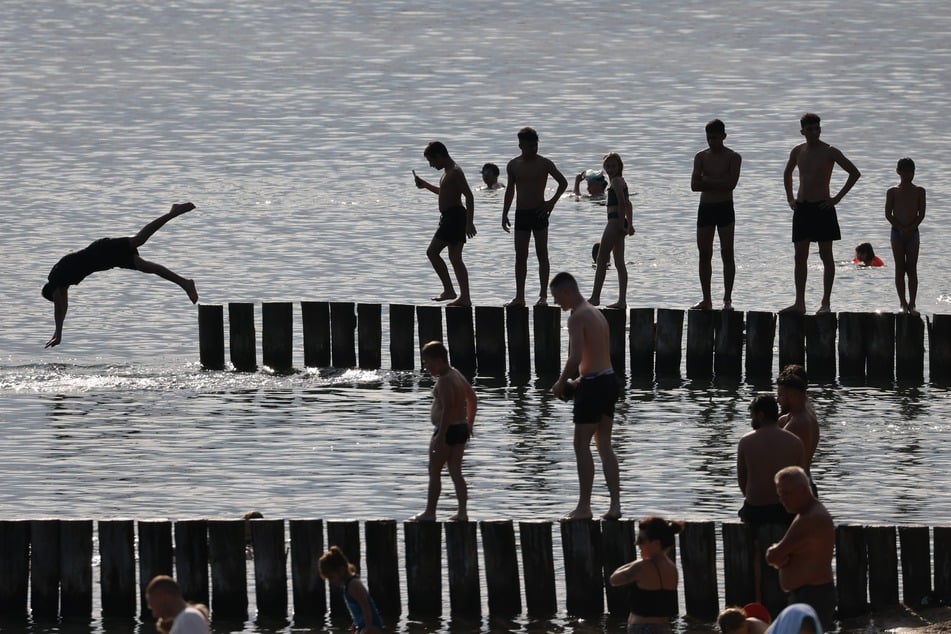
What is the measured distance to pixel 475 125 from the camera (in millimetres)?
56969

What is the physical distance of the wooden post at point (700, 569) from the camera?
56.0 feet

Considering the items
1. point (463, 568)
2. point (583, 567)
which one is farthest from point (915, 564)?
point (463, 568)

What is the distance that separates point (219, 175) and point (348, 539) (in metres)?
31.7

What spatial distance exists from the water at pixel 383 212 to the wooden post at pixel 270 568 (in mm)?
3300

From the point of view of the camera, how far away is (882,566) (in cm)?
1703

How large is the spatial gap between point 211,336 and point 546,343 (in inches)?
183

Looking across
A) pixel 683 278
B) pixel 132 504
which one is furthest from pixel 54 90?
pixel 132 504

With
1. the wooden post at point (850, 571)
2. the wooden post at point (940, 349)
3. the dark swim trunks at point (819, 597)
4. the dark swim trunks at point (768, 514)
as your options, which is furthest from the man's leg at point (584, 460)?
the wooden post at point (940, 349)

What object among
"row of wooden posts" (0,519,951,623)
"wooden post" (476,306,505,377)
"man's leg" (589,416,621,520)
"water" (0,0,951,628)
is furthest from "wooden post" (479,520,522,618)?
"wooden post" (476,306,505,377)

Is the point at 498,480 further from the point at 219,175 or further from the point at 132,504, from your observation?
the point at 219,175

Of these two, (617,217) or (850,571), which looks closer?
(850,571)

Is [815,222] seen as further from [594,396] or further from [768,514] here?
[768,514]

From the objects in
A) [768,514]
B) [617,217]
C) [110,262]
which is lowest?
[768,514]

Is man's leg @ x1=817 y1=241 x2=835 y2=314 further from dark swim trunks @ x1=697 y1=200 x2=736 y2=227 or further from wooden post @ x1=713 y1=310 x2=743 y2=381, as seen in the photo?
dark swim trunks @ x1=697 y1=200 x2=736 y2=227
